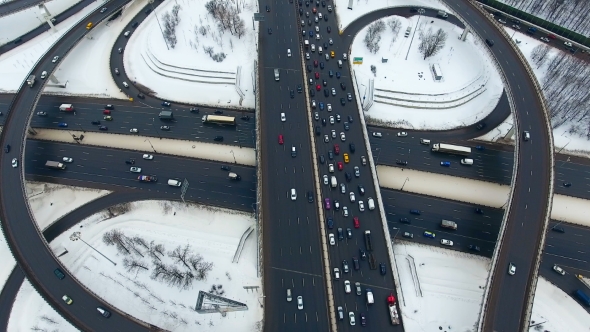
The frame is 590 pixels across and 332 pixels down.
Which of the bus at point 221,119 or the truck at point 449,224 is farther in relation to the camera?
the bus at point 221,119

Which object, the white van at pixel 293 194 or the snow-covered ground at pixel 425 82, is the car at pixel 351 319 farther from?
the snow-covered ground at pixel 425 82

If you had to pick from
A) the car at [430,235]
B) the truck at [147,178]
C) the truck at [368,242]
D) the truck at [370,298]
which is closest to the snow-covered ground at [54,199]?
the truck at [147,178]

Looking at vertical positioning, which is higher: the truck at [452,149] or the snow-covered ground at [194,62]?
the snow-covered ground at [194,62]

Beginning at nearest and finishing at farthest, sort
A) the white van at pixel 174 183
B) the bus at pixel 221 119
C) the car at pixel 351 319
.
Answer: the car at pixel 351 319, the white van at pixel 174 183, the bus at pixel 221 119

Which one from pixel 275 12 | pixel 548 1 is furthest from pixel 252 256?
pixel 548 1

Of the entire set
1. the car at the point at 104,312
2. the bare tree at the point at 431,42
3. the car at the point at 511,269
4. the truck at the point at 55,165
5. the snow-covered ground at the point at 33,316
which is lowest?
the car at the point at 511,269

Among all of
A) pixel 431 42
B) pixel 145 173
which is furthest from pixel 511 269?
pixel 145 173

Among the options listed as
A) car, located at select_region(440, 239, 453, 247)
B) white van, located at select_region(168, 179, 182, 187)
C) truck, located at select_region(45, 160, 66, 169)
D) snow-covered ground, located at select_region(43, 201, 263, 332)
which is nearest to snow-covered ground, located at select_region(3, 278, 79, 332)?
snow-covered ground, located at select_region(43, 201, 263, 332)

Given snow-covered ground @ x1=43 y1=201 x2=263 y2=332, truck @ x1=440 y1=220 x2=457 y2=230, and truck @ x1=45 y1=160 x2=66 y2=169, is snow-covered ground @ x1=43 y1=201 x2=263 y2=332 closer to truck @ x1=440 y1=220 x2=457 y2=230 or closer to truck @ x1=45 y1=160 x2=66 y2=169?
truck @ x1=45 y1=160 x2=66 y2=169

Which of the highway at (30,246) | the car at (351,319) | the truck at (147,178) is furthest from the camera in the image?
the truck at (147,178)
